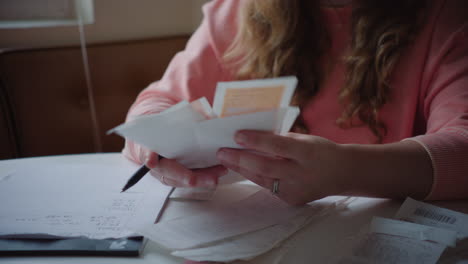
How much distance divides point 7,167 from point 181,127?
0.47 m

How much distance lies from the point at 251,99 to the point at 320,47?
0.51m

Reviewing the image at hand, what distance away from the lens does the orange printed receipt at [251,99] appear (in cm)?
51

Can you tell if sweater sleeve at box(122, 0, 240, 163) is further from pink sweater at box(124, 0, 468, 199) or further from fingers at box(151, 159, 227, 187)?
fingers at box(151, 159, 227, 187)

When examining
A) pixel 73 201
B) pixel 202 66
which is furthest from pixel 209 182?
pixel 202 66

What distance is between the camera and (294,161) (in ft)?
1.93

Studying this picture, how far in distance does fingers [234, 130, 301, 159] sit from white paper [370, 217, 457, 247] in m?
0.16

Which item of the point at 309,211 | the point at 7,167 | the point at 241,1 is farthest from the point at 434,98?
the point at 7,167

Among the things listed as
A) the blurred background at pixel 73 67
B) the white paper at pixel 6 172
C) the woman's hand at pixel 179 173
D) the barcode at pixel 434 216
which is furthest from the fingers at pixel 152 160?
the blurred background at pixel 73 67

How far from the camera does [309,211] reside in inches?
25.0

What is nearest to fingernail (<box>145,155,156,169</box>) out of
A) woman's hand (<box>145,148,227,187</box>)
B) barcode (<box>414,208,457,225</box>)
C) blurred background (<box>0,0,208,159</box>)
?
woman's hand (<box>145,148,227,187</box>)

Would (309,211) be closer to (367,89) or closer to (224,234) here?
(224,234)

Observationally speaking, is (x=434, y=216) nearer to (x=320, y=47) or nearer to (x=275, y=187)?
(x=275, y=187)

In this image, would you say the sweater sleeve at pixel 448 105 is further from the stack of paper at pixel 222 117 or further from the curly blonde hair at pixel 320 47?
the stack of paper at pixel 222 117

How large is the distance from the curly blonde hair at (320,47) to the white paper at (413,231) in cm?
37
